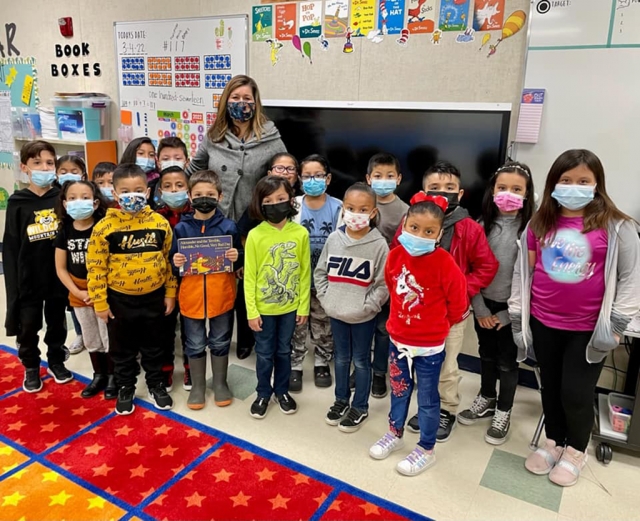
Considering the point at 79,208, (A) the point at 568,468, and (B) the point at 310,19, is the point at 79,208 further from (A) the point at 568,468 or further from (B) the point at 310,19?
(A) the point at 568,468

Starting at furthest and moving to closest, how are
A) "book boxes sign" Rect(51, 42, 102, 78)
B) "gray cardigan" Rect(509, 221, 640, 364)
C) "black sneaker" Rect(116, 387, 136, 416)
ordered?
"book boxes sign" Rect(51, 42, 102, 78) → "black sneaker" Rect(116, 387, 136, 416) → "gray cardigan" Rect(509, 221, 640, 364)

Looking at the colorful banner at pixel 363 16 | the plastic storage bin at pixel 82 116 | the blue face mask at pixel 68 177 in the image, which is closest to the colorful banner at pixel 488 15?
the colorful banner at pixel 363 16

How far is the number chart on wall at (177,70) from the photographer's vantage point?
352 cm

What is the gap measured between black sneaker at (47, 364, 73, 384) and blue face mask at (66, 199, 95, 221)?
889 mm

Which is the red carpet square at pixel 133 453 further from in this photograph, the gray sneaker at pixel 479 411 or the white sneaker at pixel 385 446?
the gray sneaker at pixel 479 411

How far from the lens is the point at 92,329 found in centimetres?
249

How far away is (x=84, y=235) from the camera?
93.0 inches

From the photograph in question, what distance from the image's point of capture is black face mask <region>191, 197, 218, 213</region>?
2270 mm

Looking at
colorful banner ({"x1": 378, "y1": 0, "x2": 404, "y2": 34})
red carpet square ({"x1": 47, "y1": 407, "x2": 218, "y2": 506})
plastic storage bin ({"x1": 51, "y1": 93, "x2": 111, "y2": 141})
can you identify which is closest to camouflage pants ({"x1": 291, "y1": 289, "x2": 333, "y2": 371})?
red carpet square ({"x1": 47, "y1": 407, "x2": 218, "y2": 506})

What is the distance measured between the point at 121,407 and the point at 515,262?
6.16 feet

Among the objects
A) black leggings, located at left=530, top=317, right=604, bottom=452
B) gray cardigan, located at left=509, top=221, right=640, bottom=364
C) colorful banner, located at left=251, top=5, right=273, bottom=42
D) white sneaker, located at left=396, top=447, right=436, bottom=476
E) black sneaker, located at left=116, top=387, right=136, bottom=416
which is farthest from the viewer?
colorful banner, located at left=251, top=5, right=273, bottom=42

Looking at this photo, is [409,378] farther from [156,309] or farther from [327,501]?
[156,309]

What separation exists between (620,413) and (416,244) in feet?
4.06

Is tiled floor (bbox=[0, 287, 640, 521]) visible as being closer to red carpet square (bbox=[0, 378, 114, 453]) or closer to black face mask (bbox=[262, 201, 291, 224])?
red carpet square (bbox=[0, 378, 114, 453])
